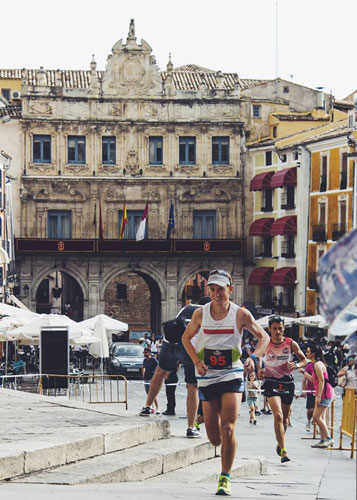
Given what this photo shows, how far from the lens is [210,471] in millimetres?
10836

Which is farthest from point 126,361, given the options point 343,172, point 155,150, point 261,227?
point 155,150

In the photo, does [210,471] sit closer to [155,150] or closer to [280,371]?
[280,371]

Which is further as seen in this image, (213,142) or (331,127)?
(213,142)

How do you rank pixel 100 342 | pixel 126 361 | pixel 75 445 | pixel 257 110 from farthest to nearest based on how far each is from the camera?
pixel 257 110 < pixel 126 361 < pixel 100 342 < pixel 75 445

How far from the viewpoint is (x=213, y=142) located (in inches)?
2402

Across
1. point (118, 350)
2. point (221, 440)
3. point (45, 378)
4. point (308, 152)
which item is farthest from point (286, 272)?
point (221, 440)

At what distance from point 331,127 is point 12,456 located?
158 feet

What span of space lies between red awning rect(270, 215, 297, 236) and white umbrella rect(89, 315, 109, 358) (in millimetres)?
21772

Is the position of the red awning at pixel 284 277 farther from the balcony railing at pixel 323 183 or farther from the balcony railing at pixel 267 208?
the balcony railing at pixel 323 183

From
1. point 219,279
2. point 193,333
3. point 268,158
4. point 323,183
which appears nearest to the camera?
point 219,279

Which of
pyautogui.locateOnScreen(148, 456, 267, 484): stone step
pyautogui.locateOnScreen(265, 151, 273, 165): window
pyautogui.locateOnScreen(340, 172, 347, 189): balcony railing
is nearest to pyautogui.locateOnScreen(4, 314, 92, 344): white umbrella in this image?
pyautogui.locateOnScreen(148, 456, 267, 484): stone step

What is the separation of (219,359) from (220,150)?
5174 cm

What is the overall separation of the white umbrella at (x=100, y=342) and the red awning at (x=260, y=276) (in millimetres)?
22691

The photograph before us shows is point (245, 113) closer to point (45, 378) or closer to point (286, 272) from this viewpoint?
point (286, 272)
